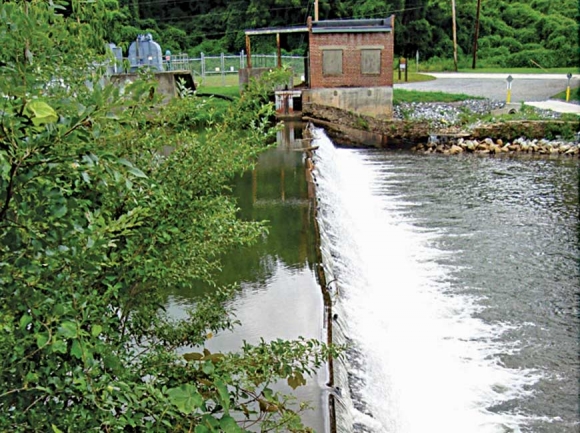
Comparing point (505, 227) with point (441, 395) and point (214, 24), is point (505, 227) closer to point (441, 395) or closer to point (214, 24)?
point (441, 395)

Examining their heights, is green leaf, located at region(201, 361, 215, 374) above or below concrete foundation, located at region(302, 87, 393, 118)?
below

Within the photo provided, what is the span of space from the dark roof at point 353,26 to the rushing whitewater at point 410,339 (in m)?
14.0

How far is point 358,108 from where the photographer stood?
2541 centimetres

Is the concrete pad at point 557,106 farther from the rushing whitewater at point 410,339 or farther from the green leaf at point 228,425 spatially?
the green leaf at point 228,425

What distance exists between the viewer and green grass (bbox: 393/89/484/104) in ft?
91.6

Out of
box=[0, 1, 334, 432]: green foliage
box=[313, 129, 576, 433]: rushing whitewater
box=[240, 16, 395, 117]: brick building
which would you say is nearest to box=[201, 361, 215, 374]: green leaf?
box=[0, 1, 334, 432]: green foliage

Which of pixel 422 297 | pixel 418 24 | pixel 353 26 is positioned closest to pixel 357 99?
pixel 353 26

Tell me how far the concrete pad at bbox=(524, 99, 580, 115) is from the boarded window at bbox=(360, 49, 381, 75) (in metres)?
6.35

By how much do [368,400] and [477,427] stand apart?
136 cm

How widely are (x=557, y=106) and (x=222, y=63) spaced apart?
1662 cm

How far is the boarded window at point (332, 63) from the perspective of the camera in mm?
25022

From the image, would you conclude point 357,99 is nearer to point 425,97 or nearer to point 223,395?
point 425,97

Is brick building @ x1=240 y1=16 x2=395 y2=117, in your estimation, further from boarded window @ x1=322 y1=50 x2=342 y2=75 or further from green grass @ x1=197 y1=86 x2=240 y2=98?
green grass @ x1=197 y1=86 x2=240 y2=98

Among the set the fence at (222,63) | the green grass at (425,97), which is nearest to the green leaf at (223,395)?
the green grass at (425,97)
